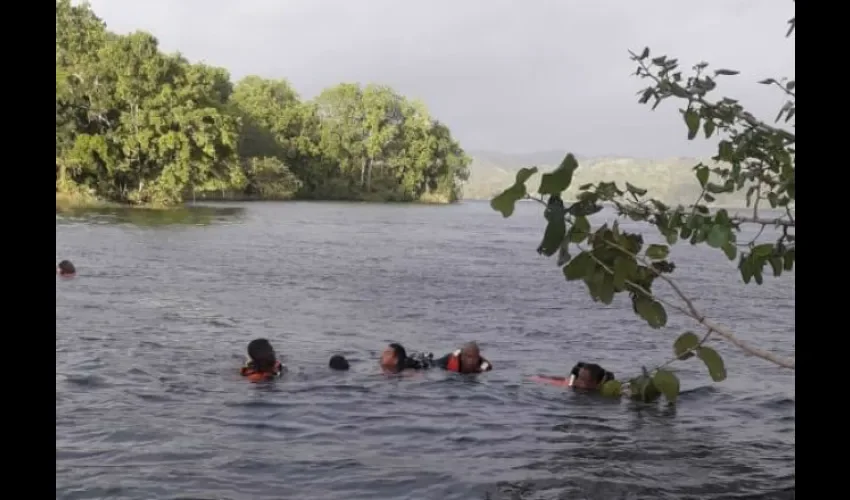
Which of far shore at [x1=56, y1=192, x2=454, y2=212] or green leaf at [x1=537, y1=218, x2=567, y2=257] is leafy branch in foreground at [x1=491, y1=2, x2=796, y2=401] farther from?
far shore at [x1=56, y1=192, x2=454, y2=212]

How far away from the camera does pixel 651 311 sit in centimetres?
209

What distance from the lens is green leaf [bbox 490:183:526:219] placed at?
1611 mm

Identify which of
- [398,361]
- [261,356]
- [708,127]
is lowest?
[398,361]

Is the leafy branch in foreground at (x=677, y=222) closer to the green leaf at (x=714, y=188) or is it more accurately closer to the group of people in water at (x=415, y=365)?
the green leaf at (x=714, y=188)

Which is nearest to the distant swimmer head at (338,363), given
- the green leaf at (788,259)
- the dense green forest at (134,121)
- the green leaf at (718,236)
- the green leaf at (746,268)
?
the green leaf at (718,236)

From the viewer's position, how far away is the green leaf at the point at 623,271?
2039 millimetres

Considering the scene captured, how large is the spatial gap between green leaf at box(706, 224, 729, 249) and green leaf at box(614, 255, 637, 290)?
0.68 meters

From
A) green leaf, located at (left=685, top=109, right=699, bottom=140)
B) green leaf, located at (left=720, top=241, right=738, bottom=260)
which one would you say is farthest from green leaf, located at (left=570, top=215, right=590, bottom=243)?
green leaf, located at (left=685, top=109, right=699, bottom=140)

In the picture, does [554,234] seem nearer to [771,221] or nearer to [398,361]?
[771,221]

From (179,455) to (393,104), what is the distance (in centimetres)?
6545

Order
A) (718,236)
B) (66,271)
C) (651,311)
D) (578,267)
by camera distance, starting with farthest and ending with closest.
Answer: (66,271), (718,236), (651,311), (578,267)

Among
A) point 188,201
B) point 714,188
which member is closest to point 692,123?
point 714,188

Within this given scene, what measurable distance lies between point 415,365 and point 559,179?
34.0 feet
